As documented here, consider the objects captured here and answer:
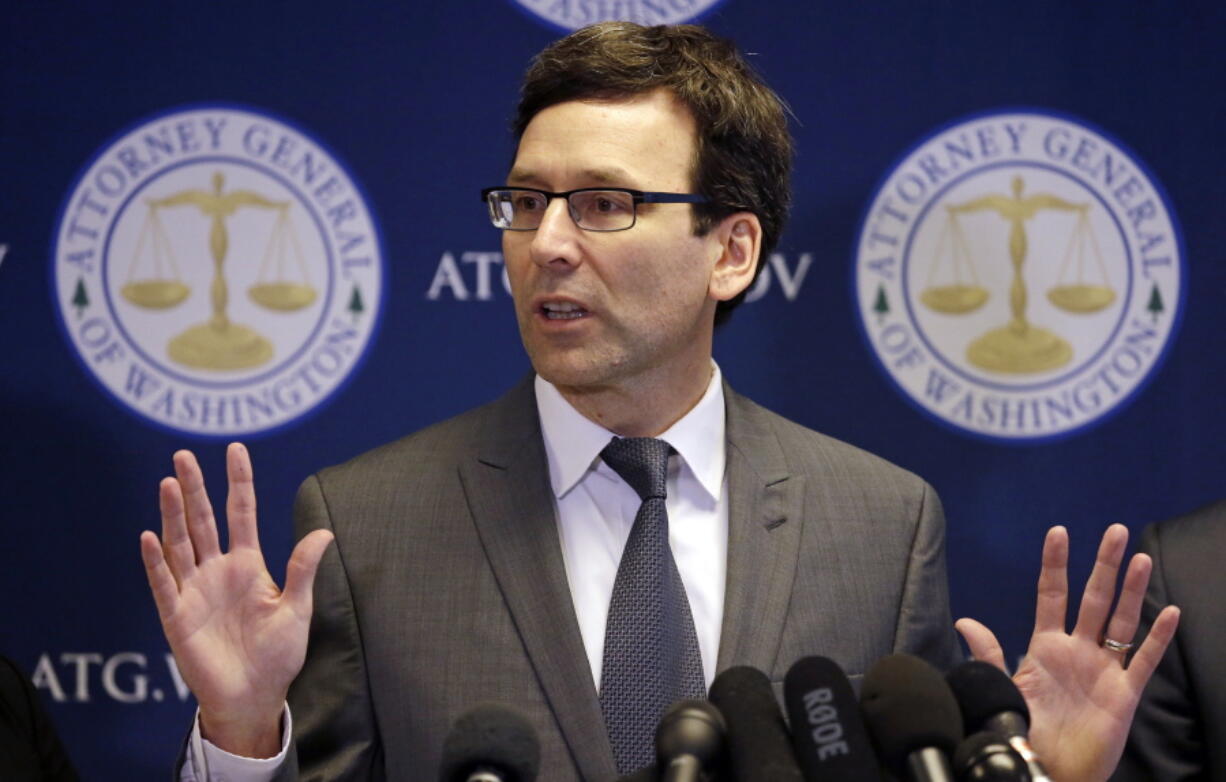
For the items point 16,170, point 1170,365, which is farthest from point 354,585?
point 1170,365

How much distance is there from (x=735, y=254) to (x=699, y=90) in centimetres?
28

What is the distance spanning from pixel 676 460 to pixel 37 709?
117cm

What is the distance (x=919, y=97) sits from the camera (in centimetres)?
290

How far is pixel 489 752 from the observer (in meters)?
1.21

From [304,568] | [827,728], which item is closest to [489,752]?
[827,728]

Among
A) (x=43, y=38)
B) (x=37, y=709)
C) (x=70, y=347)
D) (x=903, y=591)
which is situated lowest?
(x=37, y=709)

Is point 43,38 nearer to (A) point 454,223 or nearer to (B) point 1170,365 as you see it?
(A) point 454,223

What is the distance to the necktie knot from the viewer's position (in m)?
2.21

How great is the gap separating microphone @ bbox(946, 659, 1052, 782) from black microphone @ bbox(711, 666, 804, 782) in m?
0.18

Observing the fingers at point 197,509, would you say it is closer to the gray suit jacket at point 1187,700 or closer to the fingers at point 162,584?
the fingers at point 162,584

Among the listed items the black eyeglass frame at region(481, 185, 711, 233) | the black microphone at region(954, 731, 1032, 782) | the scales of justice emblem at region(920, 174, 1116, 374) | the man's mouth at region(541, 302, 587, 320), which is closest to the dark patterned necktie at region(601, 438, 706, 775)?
the man's mouth at region(541, 302, 587, 320)

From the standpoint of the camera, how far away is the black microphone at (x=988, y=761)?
112cm

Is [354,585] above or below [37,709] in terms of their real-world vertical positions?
above

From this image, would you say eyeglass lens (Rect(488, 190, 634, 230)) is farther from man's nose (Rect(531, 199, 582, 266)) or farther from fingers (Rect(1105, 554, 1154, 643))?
fingers (Rect(1105, 554, 1154, 643))
